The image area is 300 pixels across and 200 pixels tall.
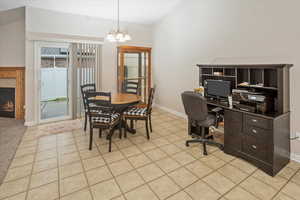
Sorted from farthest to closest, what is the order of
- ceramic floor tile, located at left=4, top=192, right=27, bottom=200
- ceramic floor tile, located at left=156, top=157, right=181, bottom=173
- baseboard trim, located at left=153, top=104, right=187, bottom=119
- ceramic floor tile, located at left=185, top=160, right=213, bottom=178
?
baseboard trim, located at left=153, top=104, right=187, bottom=119, ceramic floor tile, located at left=156, top=157, right=181, bottom=173, ceramic floor tile, located at left=185, top=160, right=213, bottom=178, ceramic floor tile, located at left=4, top=192, right=27, bottom=200

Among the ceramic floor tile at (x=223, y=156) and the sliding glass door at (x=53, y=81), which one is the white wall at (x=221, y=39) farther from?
the sliding glass door at (x=53, y=81)

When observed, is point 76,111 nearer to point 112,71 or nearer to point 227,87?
point 112,71

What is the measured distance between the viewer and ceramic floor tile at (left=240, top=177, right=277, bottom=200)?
1.86 metres

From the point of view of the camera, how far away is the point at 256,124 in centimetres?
233

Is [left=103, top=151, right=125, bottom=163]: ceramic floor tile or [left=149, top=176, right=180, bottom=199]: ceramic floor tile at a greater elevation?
[left=103, top=151, right=125, bottom=163]: ceramic floor tile

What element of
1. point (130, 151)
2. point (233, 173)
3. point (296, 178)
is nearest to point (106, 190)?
point (130, 151)

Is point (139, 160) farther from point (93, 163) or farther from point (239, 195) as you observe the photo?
point (239, 195)

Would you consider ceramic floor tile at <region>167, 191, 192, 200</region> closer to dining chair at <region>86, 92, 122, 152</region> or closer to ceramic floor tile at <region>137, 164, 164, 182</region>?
ceramic floor tile at <region>137, 164, 164, 182</region>

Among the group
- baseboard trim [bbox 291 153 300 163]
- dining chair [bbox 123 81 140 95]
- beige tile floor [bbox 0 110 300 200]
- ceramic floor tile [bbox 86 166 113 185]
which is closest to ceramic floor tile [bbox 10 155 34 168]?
beige tile floor [bbox 0 110 300 200]

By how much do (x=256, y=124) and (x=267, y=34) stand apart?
1.50 m

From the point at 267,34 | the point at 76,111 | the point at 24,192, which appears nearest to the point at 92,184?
the point at 24,192

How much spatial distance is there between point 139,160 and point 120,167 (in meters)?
0.32

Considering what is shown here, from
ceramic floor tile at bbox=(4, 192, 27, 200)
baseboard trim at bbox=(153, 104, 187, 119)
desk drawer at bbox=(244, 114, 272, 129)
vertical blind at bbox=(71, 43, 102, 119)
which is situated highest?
vertical blind at bbox=(71, 43, 102, 119)

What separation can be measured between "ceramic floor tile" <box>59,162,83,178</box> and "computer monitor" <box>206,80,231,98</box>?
2.71m
